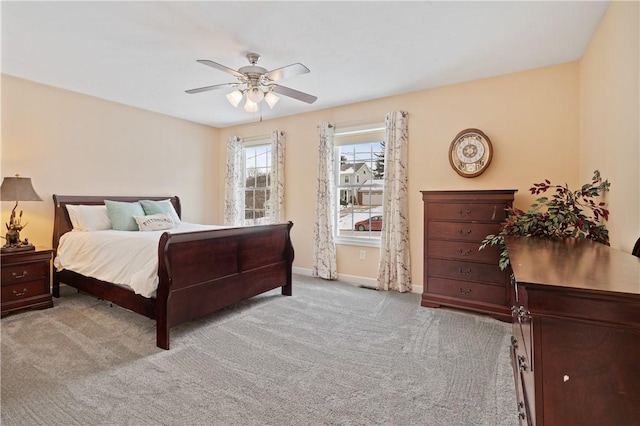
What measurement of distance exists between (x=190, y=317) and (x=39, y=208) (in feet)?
9.11

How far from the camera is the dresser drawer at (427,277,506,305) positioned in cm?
301

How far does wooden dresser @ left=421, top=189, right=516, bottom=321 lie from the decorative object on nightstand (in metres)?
4.34

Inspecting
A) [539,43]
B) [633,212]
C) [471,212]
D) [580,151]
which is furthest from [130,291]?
[580,151]

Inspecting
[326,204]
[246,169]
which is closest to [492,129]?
[326,204]

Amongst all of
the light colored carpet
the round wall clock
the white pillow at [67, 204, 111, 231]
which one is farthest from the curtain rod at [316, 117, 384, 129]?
the white pillow at [67, 204, 111, 231]

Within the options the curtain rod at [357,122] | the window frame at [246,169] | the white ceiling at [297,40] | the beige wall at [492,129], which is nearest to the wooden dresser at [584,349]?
the white ceiling at [297,40]

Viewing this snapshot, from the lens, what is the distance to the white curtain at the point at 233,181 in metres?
5.64

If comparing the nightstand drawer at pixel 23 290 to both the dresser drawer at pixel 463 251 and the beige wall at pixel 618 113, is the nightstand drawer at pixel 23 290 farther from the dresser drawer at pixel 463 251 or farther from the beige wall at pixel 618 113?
the beige wall at pixel 618 113

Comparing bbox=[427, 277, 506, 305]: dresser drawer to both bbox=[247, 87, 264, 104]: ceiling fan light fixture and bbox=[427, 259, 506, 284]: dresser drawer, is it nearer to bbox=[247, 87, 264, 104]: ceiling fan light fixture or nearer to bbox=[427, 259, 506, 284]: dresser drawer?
bbox=[427, 259, 506, 284]: dresser drawer

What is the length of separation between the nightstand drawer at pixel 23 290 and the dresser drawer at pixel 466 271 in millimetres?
4255

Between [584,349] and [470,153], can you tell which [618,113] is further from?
[584,349]

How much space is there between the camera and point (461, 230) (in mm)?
3158

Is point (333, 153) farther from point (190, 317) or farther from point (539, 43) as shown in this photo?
point (190, 317)

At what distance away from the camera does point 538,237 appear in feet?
7.30
